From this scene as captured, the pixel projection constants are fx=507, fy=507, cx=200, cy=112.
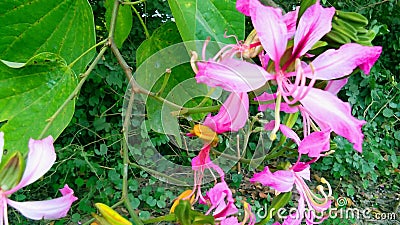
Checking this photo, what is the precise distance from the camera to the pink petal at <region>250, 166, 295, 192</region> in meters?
0.31

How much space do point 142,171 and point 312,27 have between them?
122cm

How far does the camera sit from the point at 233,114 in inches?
10.9

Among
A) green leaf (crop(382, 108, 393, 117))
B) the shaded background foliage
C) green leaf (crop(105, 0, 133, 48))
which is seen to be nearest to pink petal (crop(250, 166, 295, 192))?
green leaf (crop(105, 0, 133, 48))

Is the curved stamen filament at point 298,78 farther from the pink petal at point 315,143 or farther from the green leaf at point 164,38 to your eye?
the green leaf at point 164,38

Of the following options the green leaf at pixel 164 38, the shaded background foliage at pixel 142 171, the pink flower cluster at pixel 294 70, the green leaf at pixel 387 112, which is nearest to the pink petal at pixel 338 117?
the pink flower cluster at pixel 294 70

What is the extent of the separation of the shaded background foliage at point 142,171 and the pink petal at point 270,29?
1.04 meters

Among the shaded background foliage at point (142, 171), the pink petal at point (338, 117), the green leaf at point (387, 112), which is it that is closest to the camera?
the pink petal at point (338, 117)

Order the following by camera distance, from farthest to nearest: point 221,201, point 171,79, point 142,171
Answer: point 142,171, point 171,79, point 221,201

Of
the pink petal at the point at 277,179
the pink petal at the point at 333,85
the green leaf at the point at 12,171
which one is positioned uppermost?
the pink petal at the point at 333,85

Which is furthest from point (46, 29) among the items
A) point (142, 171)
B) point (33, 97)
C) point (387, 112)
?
point (387, 112)

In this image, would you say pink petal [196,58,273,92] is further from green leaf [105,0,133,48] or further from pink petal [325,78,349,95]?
green leaf [105,0,133,48]

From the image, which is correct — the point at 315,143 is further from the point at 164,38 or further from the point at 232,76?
the point at 164,38

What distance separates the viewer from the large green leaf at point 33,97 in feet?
1.10

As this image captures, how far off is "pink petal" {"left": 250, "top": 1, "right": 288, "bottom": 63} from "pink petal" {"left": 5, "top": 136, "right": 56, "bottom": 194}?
0.41 feet
